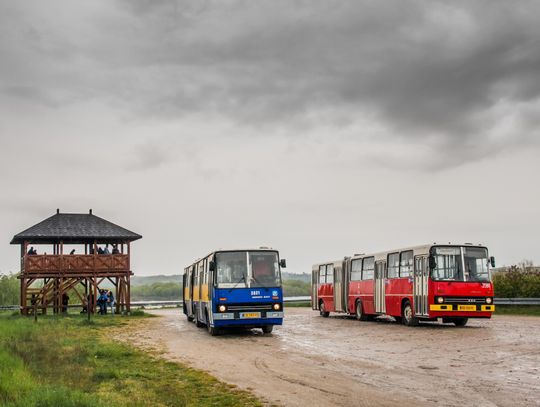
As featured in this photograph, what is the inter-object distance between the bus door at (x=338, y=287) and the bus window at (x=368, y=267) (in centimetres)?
325

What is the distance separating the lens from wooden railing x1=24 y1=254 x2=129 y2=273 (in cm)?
4300

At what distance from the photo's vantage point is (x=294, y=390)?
1134 cm

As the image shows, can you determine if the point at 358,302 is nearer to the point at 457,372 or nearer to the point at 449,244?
the point at 449,244

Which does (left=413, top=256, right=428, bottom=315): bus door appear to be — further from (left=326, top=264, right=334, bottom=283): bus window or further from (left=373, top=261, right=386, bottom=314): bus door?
(left=326, top=264, right=334, bottom=283): bus window

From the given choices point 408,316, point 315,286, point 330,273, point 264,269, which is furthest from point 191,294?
point 408,316

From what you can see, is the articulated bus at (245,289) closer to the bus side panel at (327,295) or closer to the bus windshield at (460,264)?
the bus windshield at (460,264)

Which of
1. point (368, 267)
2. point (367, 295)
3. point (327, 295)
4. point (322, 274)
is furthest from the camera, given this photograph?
point (322, 274)

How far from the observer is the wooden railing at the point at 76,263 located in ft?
141

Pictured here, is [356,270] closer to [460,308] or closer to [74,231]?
[460,308]

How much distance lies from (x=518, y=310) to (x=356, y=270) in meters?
9.27

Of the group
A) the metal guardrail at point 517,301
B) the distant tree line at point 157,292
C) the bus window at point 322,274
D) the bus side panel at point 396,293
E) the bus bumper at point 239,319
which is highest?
the bus window at point 322,274

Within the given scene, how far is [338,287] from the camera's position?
36250 mm

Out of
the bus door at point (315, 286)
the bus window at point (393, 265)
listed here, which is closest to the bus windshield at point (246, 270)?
the bus window at point (393, 265)

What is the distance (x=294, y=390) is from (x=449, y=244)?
49.9ft
